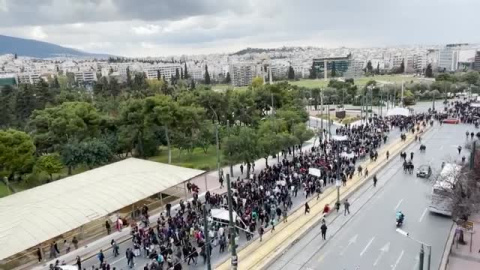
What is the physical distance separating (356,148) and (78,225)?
29.4m

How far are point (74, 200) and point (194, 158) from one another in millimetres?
20555

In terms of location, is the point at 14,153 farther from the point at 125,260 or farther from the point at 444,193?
the point at 444,193

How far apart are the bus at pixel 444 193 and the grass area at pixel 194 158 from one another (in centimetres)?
2106

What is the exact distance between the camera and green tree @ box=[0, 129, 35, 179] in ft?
111

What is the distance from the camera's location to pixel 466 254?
68.8 feet

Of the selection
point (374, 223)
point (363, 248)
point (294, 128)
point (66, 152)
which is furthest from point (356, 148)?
point (66, 152)

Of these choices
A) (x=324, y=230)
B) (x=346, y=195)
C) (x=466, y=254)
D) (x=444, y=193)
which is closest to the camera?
(x=466, y=254)

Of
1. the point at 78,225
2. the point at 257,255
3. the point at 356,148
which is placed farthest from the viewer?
the point at 356,148

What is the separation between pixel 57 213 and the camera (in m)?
23.9

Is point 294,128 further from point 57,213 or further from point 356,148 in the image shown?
point 57,213

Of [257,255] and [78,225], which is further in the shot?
[78,225]

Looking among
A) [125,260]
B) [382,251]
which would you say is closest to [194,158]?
[125,260]

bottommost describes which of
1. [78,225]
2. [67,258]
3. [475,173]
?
[67,258]

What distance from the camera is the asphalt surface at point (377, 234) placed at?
21.0 metres
